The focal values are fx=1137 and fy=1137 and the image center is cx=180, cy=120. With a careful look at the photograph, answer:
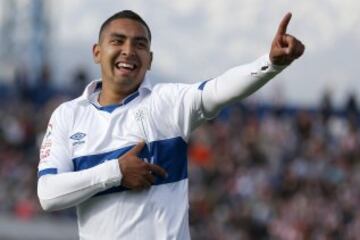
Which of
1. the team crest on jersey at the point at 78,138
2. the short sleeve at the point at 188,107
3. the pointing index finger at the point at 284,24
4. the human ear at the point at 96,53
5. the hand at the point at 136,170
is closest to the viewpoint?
the pointing index finger at the point at 284,24

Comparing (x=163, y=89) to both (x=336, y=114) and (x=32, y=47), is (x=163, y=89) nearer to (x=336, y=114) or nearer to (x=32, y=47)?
(x=336, y=114)

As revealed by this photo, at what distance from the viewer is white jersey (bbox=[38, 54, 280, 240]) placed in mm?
5766

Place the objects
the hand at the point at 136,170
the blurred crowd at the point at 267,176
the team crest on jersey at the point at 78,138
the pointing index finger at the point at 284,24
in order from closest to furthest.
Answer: the pointing index finger at the point at 284,24
the hand at the point at 136,170
the team crest on jersey at the point at 78,138
the blurred crowd at the point at 267,176

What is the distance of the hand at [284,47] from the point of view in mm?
5379

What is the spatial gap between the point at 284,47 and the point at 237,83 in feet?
1.11

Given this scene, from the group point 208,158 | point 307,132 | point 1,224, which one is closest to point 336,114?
point 307,132

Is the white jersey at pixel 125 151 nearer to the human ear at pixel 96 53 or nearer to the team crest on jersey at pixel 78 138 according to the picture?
the team crest on jersey at pixel 78 138

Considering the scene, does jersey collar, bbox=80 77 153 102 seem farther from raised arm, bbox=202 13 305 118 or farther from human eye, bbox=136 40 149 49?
raised arm, bbox=202 13 305 118

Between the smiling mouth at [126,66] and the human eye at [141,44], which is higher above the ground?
the human eye at [141,44]

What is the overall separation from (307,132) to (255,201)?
1457 millimetres

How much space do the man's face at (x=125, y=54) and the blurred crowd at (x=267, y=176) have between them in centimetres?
995

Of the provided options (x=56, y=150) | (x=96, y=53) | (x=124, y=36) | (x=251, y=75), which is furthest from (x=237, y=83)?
(x=56, y=150)

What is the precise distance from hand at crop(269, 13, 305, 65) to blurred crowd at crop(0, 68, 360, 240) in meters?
Result: 10.3

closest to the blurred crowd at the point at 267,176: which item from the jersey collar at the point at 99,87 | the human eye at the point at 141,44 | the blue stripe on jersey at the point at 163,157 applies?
the jersey collar at the point at 99,87
